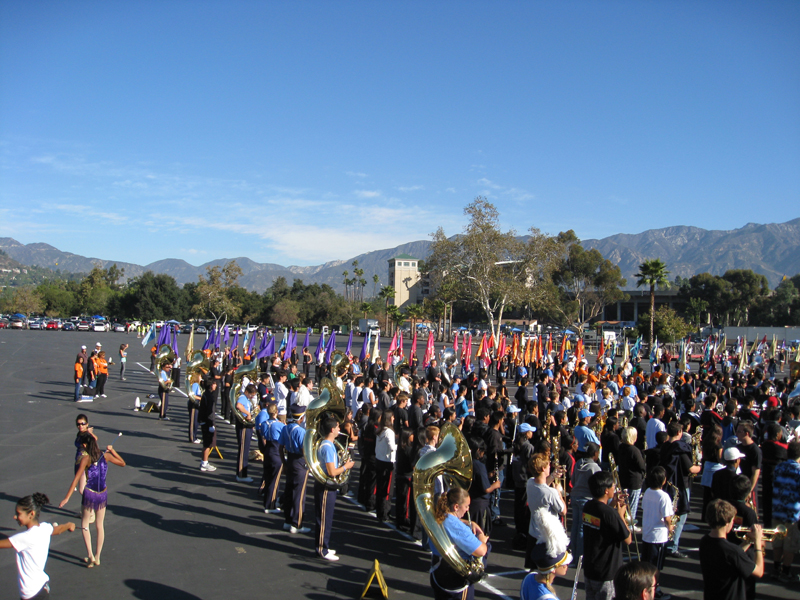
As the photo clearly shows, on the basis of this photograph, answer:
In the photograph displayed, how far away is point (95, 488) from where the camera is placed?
248 inches

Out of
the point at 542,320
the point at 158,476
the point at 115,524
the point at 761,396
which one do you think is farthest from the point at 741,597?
the point at 542,320

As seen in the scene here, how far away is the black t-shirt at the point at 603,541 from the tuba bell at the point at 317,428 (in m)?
3.10

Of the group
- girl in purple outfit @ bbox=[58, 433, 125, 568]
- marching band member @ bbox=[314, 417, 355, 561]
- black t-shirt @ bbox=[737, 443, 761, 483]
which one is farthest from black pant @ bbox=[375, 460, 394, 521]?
black t-shirt @ bbox=[737, 443, 761, 483]

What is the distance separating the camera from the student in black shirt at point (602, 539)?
15.3 feet

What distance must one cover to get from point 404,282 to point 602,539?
132m

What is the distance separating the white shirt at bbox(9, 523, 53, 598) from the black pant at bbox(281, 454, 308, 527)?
335 centimetres

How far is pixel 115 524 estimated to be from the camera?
7.76 metres

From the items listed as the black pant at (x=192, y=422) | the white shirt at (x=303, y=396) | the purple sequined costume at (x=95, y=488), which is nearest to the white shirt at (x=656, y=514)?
the purple sequined costume at (x=95, y=488)

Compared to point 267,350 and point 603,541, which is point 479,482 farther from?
point 267,350

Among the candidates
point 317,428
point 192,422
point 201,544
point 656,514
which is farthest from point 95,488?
point 192,422

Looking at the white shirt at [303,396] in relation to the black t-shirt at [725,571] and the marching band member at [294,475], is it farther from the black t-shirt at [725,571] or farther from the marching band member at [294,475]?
the black t-shirt at [725,571]

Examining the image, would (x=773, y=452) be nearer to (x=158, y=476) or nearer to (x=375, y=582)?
(x=375, y=582)

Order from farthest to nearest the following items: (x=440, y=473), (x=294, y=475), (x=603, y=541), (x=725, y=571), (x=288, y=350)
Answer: (x=288, y=350)
(x=294, y=475)
(x=440, y=473)
(x=603, y=541)
(x=725, y=571)

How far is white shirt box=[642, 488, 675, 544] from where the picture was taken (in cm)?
564
